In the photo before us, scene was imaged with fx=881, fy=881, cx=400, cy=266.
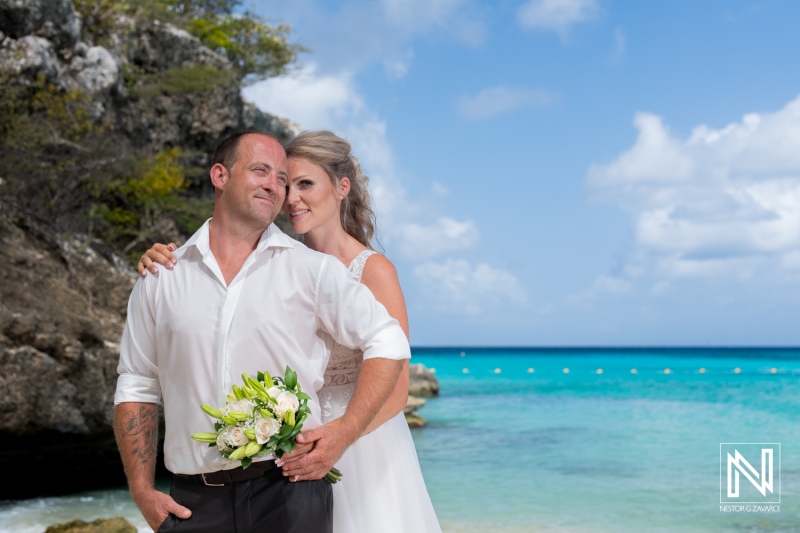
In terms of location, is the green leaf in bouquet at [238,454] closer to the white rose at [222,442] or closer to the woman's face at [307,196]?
the white rose at [222,442]

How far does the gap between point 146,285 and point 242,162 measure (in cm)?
52

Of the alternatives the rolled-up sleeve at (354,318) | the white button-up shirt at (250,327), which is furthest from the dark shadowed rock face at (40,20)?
the rolled-up sleeve at (354,318)

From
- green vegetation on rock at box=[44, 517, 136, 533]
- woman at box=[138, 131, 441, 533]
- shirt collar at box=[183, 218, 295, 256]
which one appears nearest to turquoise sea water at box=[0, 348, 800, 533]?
green vegetation on rock at box=[44, 517, 136, 533]

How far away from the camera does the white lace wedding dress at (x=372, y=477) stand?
3.16 metres

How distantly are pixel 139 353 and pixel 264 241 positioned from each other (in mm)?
575

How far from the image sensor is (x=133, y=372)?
297cm

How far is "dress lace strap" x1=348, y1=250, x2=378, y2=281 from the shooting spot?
11.2 feet

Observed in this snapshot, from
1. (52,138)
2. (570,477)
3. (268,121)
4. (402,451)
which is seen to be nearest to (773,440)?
(570,477)

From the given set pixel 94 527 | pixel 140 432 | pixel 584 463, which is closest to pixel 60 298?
pixel 94 527

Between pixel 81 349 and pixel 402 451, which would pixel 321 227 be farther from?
pixel 81 349

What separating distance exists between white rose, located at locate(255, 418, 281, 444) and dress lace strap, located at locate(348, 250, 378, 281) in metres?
1.06

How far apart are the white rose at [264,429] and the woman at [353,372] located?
581 millimetres

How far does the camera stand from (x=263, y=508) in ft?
8.59

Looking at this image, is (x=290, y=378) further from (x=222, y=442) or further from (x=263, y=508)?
(x=263, y=508)
